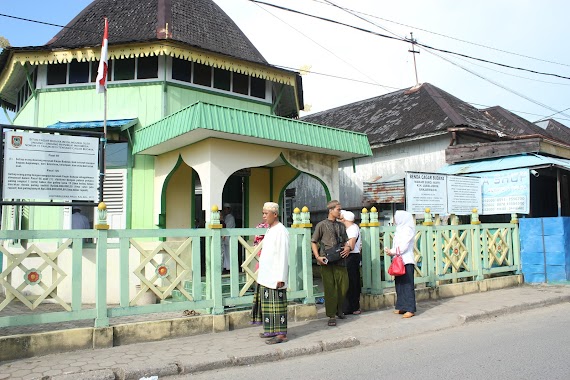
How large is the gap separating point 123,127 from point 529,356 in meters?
8.46

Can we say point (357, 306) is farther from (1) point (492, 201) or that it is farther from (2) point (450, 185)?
(1) point (492, 201)

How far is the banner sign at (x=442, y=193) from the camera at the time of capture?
970 cm

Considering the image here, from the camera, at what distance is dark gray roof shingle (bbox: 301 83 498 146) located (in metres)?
14.4

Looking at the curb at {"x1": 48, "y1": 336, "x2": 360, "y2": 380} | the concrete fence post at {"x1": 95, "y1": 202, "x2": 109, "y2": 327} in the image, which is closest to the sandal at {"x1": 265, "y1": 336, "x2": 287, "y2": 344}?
the curb at {"x1": 48, "y1": 336, "x2": 360, "y2": 380}

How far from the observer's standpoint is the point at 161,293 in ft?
20.2

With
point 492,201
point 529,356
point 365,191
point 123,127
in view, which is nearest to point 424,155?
point 365,191

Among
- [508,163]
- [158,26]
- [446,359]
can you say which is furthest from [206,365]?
[508,163]

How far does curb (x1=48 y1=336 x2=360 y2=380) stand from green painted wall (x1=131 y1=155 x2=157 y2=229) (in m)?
5.56

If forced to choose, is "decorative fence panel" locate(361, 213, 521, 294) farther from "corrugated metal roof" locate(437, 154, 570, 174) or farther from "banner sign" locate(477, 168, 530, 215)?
"corrugated metal roof" locate(437, 154, 570, 174)

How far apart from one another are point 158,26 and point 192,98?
5.84 feet

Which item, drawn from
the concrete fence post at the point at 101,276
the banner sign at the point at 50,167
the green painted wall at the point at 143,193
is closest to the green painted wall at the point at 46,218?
the green painted wall at the point at 143,193

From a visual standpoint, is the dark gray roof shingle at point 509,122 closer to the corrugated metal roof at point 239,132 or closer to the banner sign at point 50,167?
the corrugated metal roof at point 239,132

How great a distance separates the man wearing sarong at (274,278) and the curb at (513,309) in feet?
10.4

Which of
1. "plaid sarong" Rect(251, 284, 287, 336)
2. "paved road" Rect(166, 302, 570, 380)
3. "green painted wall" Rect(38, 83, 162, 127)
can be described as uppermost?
"green painted wall" Rect(38, 83, 162, 127)
